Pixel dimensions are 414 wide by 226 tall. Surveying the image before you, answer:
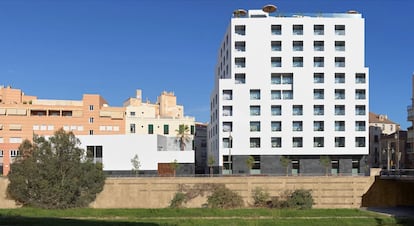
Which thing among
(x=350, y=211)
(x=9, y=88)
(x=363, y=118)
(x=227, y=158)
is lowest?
(x=350, y=211)

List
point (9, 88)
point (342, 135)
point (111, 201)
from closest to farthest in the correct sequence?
point (111, 201) → point (342, 135) → point (9, 88)

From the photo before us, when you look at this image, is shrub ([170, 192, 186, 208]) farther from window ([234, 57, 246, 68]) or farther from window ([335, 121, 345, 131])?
window ([335, 121, 345, 131])

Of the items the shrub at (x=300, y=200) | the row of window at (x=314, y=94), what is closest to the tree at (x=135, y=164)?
the row of window at (x=314, y=94)

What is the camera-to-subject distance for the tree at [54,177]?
5788 cm

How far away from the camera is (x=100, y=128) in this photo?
3898 inches

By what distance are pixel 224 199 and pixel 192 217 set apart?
24.1ft

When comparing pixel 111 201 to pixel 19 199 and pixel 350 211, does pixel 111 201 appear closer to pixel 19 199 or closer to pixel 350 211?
pixel 19 199

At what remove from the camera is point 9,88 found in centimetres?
10519

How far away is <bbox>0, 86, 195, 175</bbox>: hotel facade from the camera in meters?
79.6

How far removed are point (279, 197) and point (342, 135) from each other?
71.7ft

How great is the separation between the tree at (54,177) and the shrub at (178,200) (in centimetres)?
889

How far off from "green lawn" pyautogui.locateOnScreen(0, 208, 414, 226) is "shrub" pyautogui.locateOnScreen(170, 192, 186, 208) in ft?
9.88

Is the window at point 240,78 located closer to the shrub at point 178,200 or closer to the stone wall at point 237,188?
the stone wall at point 237,188

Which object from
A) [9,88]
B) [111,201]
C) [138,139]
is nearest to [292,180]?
[111,201]
